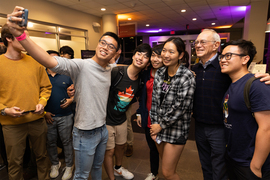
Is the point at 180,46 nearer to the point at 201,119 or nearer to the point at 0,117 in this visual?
the point at 201,119

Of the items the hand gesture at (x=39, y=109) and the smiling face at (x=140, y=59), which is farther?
the smiling face at (x=140, y=59)

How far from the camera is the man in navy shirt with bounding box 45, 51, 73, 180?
2.17 meters

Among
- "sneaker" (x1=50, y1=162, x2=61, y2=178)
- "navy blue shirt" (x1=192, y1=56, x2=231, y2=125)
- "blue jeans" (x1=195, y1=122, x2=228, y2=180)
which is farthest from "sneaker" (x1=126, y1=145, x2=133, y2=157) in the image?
"navy blue shirt" (x1=192, y1=56, x2=231, y2=125)

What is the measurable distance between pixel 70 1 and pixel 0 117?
5502 mm

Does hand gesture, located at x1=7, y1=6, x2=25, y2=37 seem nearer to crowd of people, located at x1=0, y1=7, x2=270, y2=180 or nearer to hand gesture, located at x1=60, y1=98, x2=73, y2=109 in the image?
crowd of people, located at x1=0, y1=7, x2=270, y2=180

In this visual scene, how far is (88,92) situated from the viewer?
1.33m

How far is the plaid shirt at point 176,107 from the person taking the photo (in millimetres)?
1500

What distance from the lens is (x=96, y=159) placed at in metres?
1.58

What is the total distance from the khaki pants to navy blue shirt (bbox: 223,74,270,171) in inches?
82.4

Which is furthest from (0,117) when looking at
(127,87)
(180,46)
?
(180,46)

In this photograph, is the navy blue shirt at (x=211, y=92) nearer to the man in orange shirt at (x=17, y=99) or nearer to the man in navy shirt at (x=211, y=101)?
the man in navy shirt at (x=211, y=101)

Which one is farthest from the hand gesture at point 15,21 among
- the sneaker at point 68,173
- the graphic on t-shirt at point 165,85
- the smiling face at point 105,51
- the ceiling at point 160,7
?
→ the ceiling at point 160,7

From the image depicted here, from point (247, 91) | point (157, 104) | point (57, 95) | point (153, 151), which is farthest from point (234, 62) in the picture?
point (57, 95)

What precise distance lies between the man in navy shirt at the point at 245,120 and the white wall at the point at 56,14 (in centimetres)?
612
